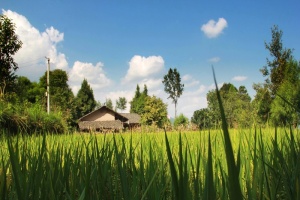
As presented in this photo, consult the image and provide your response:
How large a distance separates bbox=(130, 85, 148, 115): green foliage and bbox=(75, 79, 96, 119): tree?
1015 centimetres

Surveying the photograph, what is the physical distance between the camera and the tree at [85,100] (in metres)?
56.1

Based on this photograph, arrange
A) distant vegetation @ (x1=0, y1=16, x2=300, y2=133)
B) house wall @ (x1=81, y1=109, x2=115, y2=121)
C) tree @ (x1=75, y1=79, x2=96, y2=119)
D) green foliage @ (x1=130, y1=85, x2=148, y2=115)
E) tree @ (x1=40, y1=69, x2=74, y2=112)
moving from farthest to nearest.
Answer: green foliage @ (x1=130, y1=85, x2=148, y2=115)
tree @ (x1=75, y1=79, x2=96, y2=119)
house wall @ (x1=81, y1=109, x2=115, y2=121)
tree @ (x1=40, y1=69, x2=74, y2=112)
distant vegetation @ (x1=0, y1=16, x2=300, y2=133)

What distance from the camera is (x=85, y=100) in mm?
56938

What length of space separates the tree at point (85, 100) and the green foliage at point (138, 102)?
33.3ft

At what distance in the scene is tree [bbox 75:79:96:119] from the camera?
56.1 m

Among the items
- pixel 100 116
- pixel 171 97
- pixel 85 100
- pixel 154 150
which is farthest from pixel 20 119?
pixel 171 97

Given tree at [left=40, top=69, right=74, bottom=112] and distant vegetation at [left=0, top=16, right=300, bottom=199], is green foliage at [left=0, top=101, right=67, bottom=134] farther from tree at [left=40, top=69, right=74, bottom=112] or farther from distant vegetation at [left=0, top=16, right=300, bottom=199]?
tree at [left=40, top=69, right=74, bottom=112]

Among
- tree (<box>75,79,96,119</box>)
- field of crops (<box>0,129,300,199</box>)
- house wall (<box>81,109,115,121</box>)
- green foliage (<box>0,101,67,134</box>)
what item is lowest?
field of crops (<box>0,129,300,199</box>)

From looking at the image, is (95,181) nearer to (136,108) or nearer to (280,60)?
(280,60)

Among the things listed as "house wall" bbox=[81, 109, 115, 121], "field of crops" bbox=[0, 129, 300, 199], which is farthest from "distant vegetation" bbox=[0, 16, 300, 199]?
"house wall" bbox=[81, 109, 115, 121]

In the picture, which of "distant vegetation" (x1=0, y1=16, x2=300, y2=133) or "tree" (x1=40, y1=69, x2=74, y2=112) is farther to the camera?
"tree" (x1=40, y1=69, x2=74, y2=112)

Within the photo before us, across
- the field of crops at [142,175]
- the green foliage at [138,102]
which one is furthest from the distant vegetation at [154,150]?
the green foliage at [138,102]

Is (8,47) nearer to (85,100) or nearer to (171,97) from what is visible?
(85,100)

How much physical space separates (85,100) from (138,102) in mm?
13296
